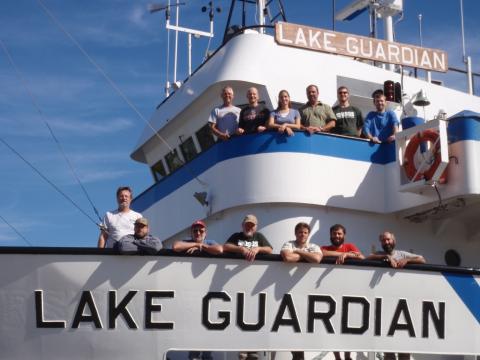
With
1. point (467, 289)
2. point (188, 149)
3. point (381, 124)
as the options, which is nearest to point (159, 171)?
point (188, 149)

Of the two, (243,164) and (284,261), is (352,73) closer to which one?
(243,164)

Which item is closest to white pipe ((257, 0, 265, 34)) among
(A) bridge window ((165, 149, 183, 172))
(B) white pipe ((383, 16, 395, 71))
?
(A) bridge window ((165, 149, 183, 172))

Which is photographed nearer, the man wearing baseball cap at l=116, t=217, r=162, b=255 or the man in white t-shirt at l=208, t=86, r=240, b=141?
the man wearing baseball cap at l=116, t=217, r=162, b=255

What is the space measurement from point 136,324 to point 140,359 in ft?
1.05

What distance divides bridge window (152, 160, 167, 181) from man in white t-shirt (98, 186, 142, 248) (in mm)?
5207

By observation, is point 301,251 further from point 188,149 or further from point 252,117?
point 188,149

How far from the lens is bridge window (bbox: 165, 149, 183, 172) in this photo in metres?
13.7

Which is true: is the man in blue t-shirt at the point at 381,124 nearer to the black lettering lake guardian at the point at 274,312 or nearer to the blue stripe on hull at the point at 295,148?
the blue stripe on hull at the point at 295,148

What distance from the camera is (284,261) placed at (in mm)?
8312

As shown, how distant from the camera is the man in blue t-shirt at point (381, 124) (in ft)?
36.9

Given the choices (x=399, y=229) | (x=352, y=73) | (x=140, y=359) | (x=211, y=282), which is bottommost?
(x=140, y=359)

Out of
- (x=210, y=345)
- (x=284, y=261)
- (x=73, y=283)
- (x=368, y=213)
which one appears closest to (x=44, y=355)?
(x=73, y=283)

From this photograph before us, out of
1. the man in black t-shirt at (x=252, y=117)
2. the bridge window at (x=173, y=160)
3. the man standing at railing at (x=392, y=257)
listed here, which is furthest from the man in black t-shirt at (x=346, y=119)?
the bridge window at (x=173, y=160)

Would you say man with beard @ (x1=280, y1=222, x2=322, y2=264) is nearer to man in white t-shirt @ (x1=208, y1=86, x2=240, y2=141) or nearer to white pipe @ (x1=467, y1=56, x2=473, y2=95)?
man in white t-shirt @ (x1=208, y1=86, x2=240, y2=141)
